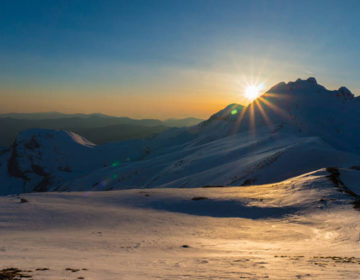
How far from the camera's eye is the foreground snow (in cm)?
990

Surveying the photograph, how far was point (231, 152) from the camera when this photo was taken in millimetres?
79188

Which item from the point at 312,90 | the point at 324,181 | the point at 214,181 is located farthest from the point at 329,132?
the point at 324,181

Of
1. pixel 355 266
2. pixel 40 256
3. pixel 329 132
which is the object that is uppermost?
pixel 329 132

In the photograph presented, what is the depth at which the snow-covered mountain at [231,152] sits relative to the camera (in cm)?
5388

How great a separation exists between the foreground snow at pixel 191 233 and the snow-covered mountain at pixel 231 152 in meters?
21.0

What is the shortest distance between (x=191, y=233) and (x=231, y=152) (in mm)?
62136

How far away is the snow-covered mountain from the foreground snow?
21.0 m

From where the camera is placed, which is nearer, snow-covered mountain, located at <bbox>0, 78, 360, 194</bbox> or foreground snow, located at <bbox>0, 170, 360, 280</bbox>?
foreground snow, located at <bbox>0, 170, 360, 280</bbox>

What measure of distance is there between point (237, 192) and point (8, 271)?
82.6 ft

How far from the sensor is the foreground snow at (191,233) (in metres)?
9.90

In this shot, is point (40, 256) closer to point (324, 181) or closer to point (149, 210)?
point (149, 210)

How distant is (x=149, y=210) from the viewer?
82.6 ft

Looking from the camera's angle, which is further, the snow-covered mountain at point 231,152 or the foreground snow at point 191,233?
the snow-covered mountain at point 231,152

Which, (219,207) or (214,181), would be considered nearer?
(219,207)
